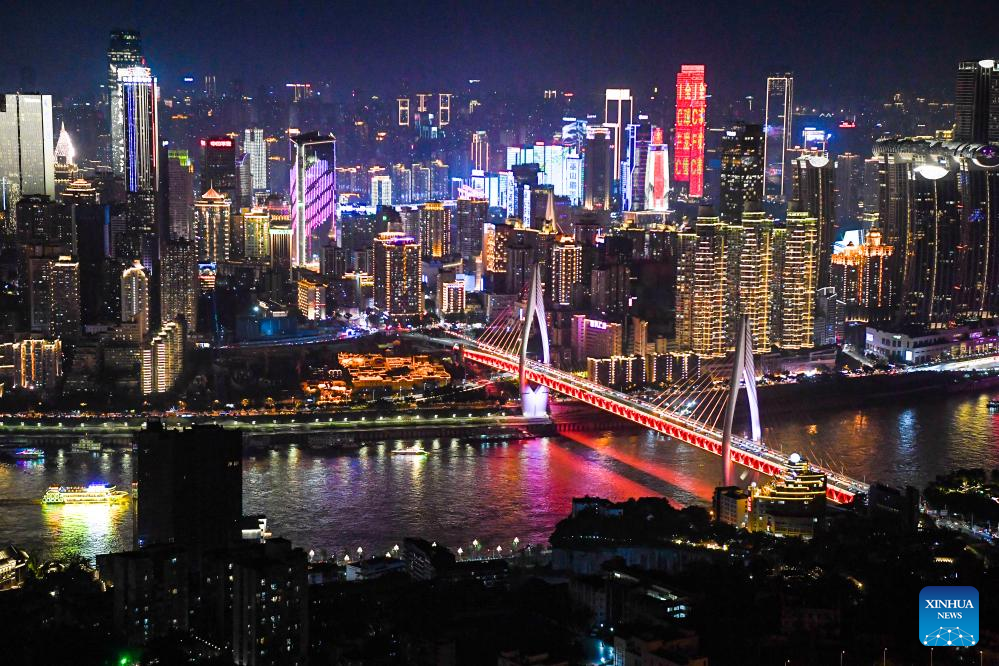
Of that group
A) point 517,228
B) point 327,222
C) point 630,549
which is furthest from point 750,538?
point 327,222

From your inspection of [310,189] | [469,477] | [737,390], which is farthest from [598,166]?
[469,477]

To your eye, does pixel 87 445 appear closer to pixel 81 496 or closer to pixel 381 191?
pixel 81 496

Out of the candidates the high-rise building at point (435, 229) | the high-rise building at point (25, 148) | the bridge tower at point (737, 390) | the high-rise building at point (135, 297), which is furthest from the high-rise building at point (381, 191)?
the bridge tower at point (737, 390)

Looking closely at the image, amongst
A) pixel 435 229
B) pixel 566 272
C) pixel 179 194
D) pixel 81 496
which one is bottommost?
pixel 81 496

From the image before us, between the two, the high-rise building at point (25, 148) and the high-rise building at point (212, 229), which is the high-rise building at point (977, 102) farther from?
the high-rise building at point (25, 148)

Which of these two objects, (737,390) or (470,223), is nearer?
(737,390)

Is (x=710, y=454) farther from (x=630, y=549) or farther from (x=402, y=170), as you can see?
(x=402, y=170)
